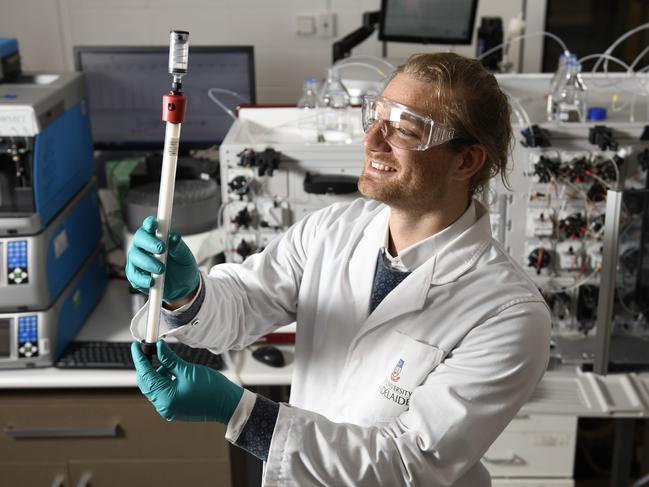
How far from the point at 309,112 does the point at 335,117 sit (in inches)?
3.2

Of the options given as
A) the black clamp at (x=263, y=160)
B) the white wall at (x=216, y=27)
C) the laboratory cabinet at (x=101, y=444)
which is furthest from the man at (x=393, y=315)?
the white wall at (x=216, y=27)

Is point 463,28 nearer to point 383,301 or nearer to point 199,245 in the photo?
point 199,245

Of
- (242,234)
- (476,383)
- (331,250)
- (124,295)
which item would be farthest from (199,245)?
(476,383)

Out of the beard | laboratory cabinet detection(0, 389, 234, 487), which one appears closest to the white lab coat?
the beard

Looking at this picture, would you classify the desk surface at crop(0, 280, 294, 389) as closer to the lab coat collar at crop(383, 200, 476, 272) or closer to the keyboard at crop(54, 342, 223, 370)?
the keyboard at crop(54, 342, 223, 370)

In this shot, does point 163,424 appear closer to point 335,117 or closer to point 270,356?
point 270,356

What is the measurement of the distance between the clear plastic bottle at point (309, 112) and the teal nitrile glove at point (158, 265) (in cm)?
82

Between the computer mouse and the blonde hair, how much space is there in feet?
3.06

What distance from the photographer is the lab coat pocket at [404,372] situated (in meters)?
1.46

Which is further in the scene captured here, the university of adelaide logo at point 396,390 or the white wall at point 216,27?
the white wall at point 216,27

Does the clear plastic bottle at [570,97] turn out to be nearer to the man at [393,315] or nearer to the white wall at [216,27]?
the man at [393,315]

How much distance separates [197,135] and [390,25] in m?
0.75

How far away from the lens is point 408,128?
1.44 meters

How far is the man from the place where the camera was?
1.35m
